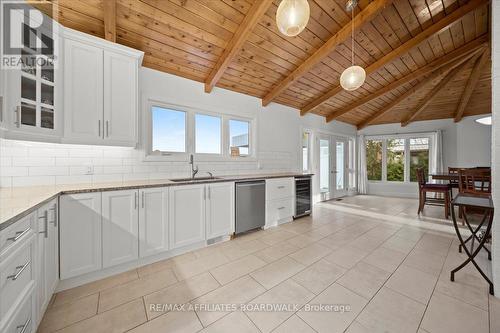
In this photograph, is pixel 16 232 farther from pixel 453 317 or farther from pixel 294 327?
pixel 453 317

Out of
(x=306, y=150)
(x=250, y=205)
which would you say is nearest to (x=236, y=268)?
(x=250, y=205)

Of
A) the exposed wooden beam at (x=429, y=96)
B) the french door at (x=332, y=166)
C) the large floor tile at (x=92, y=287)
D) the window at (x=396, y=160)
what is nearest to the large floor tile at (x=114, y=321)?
the large floor tile at (x=92, y=287)

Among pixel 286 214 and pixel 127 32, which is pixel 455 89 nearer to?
pixel 286 214

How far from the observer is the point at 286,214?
3684 millimetres

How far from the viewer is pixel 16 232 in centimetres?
101

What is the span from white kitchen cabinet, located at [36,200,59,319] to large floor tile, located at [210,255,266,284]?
4.22ft

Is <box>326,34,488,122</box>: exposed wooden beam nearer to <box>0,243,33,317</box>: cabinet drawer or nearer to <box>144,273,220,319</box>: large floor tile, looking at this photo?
<box>144,273,220,319</box>: large floor tile

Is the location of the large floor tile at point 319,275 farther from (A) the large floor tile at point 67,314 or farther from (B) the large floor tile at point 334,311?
(A) the large floor tile at point 67,314

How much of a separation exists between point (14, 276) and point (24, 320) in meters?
0.33

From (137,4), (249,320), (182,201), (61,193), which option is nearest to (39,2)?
(137,4)

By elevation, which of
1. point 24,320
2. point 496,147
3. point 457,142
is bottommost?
point 24,320

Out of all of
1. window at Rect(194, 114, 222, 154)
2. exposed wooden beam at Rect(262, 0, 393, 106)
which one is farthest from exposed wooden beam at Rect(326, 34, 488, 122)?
window at Rect(194, 114, 222, 154)

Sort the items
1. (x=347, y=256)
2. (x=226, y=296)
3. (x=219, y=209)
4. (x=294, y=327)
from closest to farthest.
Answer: (x=294, y=327), (x=226, y=296), (x=347, y=256), (x=219, y=209)

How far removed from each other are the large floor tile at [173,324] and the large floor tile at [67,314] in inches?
19.2
